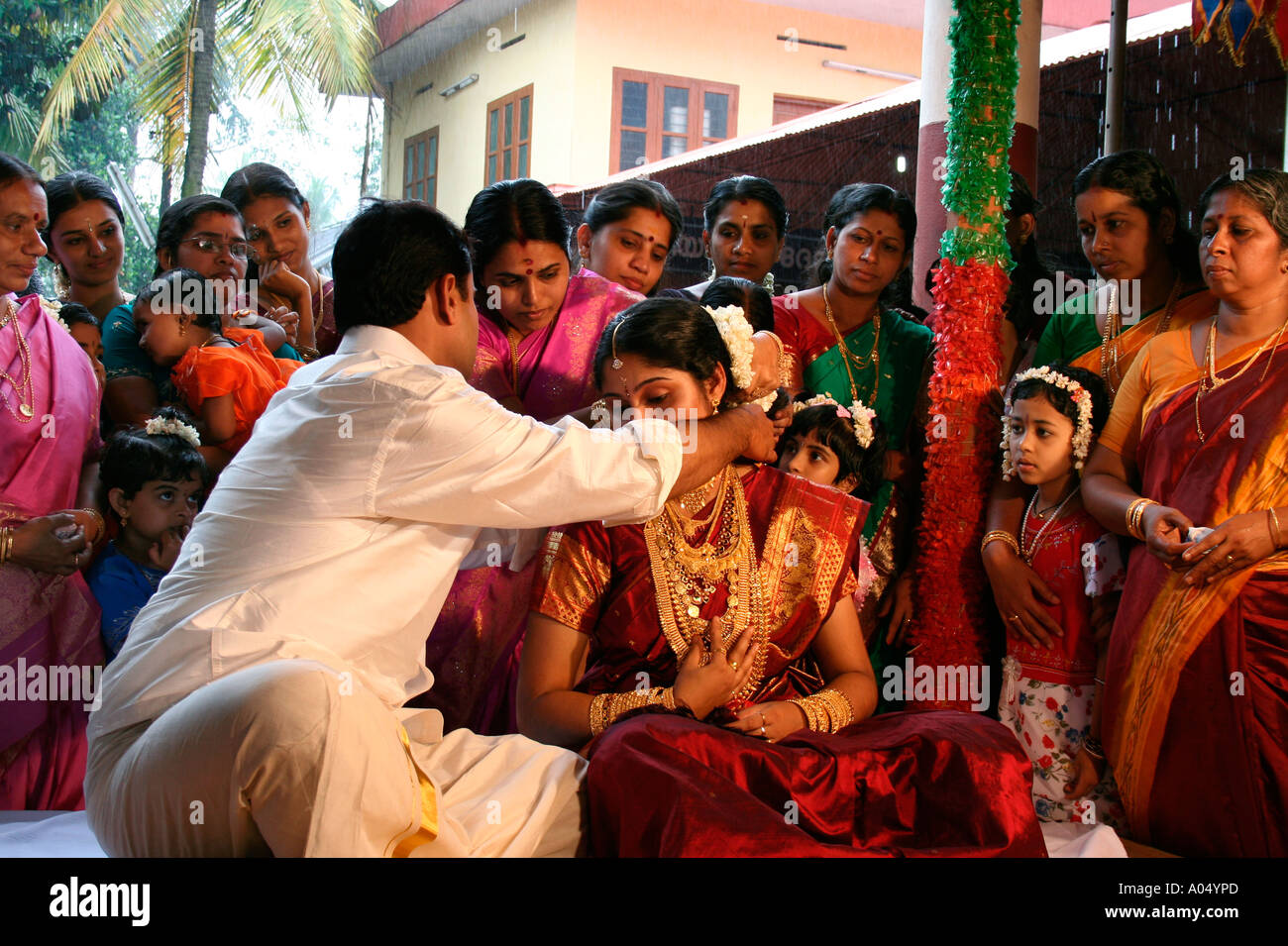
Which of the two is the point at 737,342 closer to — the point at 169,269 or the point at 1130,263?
the point at 1130,263

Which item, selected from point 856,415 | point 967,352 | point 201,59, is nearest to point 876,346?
point 967,352

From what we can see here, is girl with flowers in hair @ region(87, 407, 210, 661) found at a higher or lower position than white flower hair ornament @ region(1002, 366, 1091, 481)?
lower

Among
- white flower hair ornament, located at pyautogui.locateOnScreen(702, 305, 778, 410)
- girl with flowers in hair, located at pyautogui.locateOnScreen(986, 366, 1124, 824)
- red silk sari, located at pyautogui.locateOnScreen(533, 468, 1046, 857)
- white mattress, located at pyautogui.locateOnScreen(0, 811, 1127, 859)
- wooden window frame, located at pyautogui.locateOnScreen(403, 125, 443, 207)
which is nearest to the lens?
red silk sari, located at pyautogui.locateOnScreen(533, 468, 1046, 857)

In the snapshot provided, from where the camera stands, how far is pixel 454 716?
340 cm

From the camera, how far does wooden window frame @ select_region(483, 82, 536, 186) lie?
9.50 metres

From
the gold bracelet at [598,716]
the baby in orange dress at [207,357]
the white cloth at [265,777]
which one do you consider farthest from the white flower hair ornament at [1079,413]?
the baby in orange dress at [207,357]

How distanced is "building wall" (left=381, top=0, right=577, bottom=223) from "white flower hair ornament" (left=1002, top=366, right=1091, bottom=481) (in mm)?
6898

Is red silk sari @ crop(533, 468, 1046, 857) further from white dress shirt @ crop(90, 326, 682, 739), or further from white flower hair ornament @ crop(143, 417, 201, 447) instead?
white flower hair ornament @ crop(143, 417, 201, 447)

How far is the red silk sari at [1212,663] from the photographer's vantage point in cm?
280

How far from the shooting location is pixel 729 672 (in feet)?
7.97

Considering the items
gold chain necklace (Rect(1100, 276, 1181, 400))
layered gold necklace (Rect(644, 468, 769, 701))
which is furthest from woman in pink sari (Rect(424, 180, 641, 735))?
gold chain necklace (Rect(1100, 276, 1181, 400))

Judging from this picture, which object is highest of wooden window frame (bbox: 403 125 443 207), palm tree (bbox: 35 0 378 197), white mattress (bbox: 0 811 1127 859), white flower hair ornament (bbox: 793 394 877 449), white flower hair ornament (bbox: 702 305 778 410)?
palm tree (bbox: 35 0 378 197)
